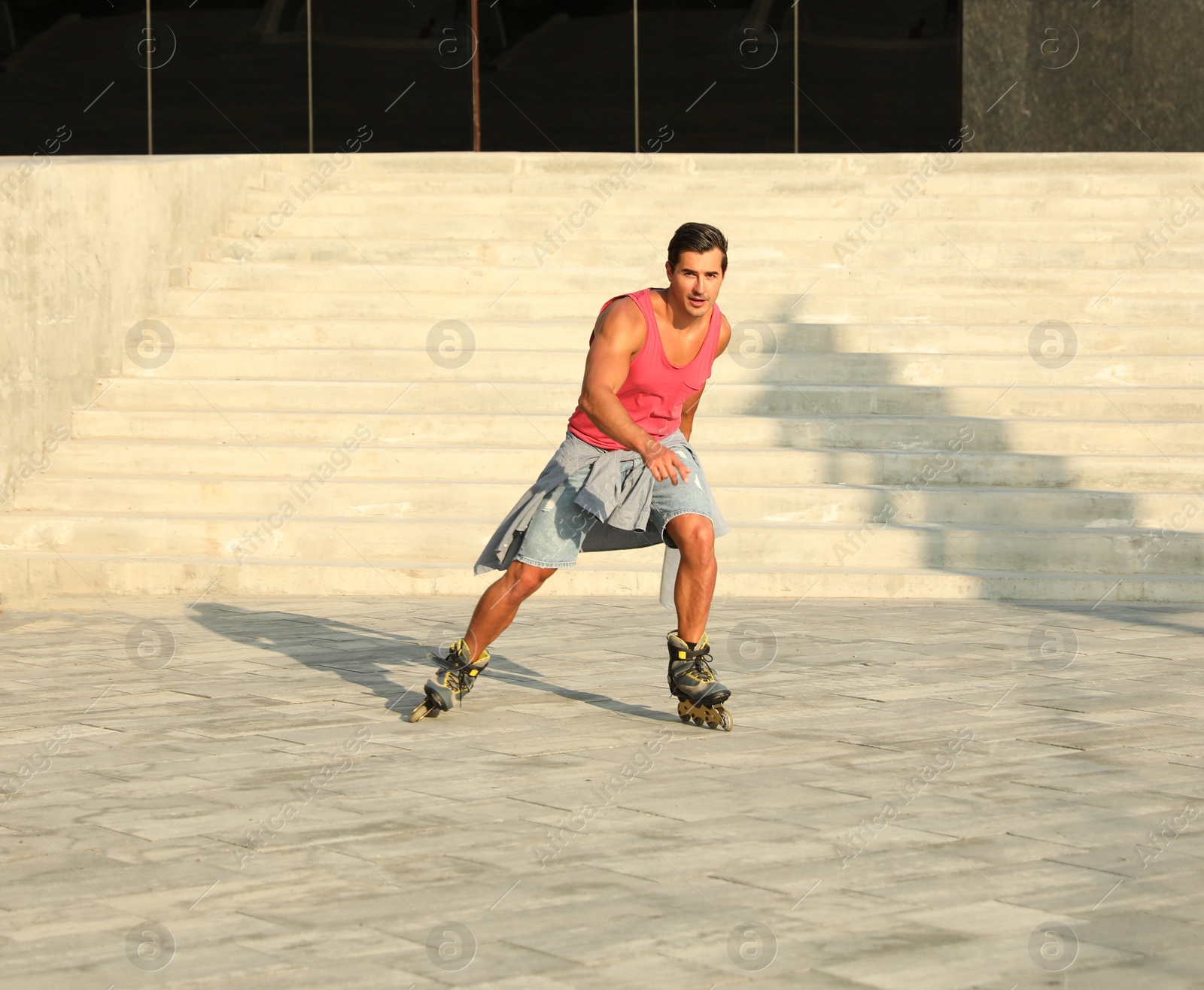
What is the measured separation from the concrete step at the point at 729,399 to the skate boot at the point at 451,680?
4.43 m

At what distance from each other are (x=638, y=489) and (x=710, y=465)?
13.4ft

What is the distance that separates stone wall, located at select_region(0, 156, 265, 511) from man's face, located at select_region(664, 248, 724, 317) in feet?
18.0

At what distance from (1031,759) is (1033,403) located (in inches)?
212

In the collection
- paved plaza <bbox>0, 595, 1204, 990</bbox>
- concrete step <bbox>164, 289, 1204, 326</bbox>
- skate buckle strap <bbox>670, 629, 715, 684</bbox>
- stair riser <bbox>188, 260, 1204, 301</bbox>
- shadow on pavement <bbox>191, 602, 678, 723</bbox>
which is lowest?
paved plaza <bbox>0, 595, 1204, 990</bbox>

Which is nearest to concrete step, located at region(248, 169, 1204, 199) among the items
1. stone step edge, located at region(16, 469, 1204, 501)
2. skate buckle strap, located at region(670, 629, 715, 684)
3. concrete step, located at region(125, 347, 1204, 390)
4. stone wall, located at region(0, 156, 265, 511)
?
stone wall, located at region(0, 156, 265, 511)

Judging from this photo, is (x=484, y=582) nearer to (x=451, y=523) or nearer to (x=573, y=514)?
(x=451, y=523)

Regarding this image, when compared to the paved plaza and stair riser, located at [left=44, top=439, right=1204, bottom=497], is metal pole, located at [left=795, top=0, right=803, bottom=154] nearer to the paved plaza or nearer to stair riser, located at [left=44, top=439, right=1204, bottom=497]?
stair riser, located at [left=44, top=439, right=1204, bottom=497]

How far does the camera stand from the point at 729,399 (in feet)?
37.1

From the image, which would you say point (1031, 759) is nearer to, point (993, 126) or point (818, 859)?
point (818, 859)

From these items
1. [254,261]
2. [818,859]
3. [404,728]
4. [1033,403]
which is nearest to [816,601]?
[1033,403]

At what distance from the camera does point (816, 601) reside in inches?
373

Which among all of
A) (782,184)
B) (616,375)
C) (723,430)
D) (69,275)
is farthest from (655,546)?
(782,184)

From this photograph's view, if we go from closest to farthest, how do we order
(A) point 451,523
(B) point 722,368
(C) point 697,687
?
(C) point 697,687 < (A) point 451,523 < (B) point 722,368

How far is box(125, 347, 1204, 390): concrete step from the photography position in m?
11.4
